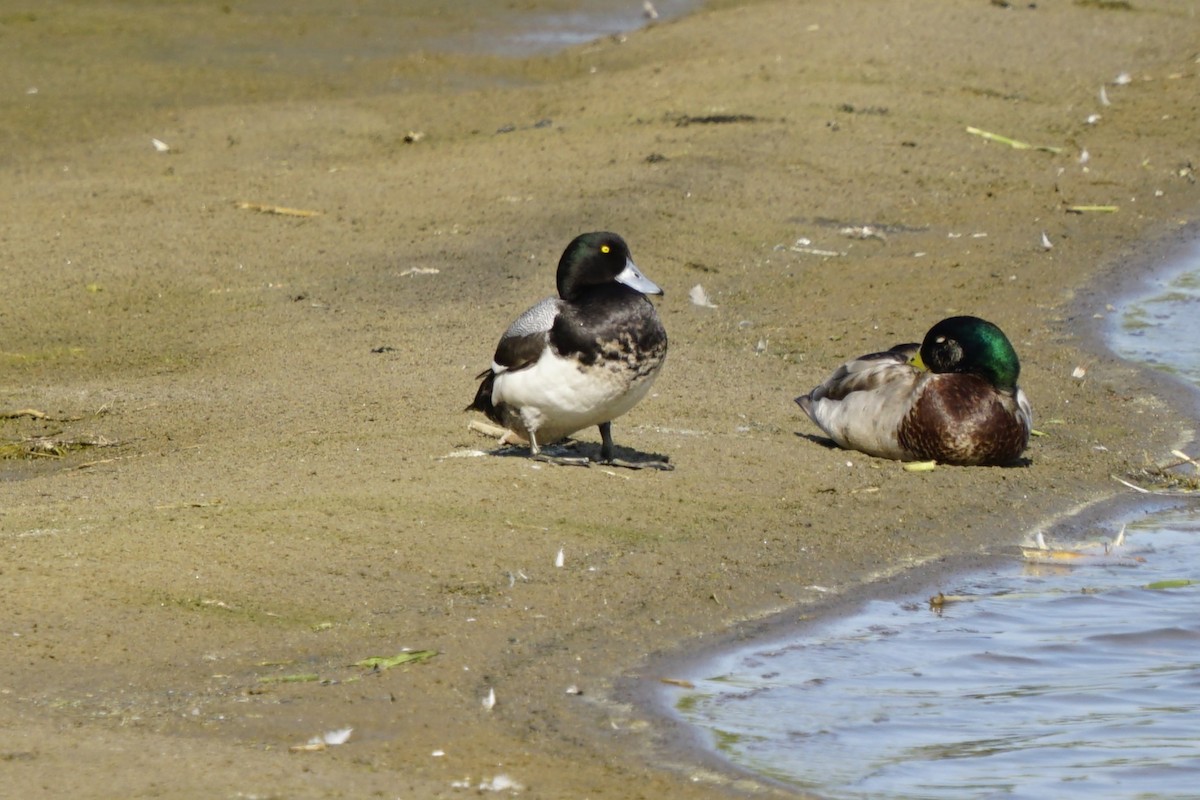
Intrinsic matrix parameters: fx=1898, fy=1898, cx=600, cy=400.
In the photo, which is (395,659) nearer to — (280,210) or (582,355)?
(582,355)

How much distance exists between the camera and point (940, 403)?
28.6 ft

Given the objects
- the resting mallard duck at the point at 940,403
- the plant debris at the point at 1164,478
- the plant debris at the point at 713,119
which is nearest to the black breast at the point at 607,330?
the resting mallard duck at the point at 940,403

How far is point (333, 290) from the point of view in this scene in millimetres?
11766

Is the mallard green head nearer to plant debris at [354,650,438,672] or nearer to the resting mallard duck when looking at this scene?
the resting mallard duck

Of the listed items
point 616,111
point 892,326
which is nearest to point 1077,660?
point 892,326

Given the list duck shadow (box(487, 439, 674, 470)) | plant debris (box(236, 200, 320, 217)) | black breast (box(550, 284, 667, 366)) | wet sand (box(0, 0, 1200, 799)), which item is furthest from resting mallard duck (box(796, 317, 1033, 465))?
plant debris (box(236, 200, 320, 217))

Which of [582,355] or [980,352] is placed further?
[980,352]

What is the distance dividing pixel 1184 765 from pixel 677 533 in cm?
234

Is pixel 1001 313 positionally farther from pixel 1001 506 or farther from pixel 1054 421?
pixel 1001 506

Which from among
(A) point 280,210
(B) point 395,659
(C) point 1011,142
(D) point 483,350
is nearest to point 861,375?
(D) point 483,350

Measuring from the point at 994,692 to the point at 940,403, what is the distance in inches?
106

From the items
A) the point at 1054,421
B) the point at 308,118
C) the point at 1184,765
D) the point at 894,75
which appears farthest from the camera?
the point at 894,75

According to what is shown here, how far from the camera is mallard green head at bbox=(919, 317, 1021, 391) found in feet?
29.3

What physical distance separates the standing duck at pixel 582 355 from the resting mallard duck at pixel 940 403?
1202 mm
